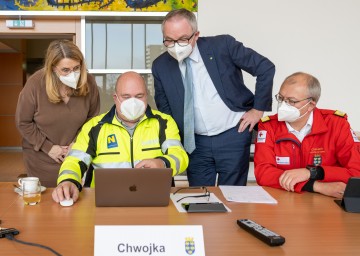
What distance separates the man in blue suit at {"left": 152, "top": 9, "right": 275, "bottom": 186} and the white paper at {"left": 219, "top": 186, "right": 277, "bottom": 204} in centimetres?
58

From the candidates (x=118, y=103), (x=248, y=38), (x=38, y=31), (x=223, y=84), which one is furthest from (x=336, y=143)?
(x=38, y=31)

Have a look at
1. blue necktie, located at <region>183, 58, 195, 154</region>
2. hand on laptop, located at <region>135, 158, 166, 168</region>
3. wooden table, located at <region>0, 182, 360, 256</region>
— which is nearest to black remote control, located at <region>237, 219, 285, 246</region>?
wooden table, located at <region>0, 182, 360, 256</region>

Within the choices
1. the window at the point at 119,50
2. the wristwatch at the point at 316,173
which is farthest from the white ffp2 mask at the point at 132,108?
the window at the point at 119,50

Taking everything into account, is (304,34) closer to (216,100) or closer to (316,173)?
(216,100)

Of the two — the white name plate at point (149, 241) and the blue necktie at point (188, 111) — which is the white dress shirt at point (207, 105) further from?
the white name plate at point (149, 241)

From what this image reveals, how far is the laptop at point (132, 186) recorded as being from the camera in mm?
1421

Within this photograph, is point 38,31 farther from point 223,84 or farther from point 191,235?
point 191,235

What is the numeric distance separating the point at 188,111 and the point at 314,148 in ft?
2.48

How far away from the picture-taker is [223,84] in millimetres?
2393

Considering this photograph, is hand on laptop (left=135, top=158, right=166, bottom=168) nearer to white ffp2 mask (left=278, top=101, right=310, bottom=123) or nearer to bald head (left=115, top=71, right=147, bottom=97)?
bald head (left=115, top=71, right=147, bottom=97)

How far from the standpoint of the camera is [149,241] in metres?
1.04

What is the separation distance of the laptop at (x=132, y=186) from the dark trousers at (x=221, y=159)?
3.11 feet

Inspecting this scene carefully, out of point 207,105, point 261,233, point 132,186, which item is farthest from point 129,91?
point 261,233

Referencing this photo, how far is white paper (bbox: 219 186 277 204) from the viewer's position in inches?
64.4
